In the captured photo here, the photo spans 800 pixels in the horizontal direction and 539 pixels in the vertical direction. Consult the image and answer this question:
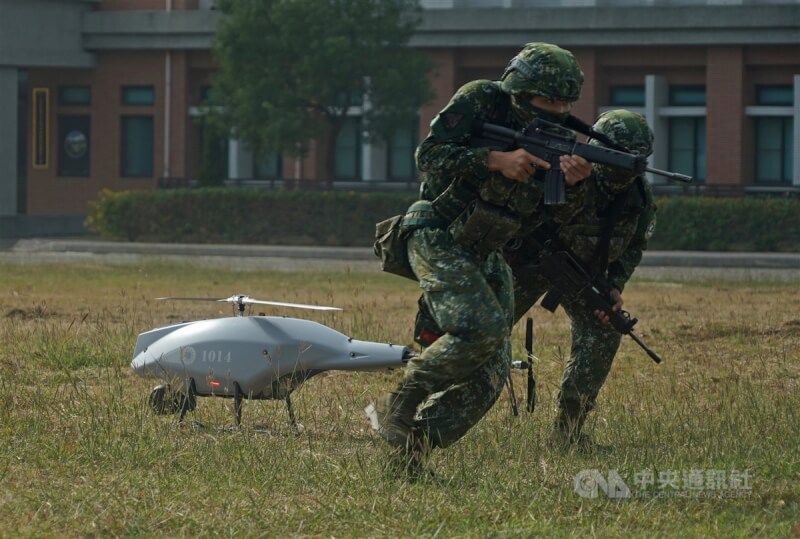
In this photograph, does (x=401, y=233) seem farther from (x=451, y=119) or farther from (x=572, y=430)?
(x=572, y=430)

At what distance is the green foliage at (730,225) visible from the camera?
31.6 meters

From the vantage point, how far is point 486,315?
22.5ft

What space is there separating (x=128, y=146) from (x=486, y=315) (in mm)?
39840

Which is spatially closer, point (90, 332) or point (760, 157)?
point (90, 332)

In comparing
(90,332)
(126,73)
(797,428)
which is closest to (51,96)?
(126,73)

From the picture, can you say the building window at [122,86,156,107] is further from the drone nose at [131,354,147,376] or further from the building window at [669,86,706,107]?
the drone nose at [131,354,147,376]

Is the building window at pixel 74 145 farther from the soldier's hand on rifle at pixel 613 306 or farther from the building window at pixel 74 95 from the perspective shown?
the soldier's hand on rifle at pixel 613 306

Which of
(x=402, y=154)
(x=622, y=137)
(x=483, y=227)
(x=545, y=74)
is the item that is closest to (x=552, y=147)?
(x=545, y=74)

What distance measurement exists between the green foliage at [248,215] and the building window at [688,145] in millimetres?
9056

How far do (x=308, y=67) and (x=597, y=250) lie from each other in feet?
91.9

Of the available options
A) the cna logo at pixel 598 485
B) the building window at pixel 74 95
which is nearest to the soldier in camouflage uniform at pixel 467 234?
the cna logo at pixel 598 485

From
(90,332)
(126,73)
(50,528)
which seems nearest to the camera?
(50,528)

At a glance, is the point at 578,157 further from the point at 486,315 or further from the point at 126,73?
the point at 126,73

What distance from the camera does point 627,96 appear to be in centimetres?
4031
